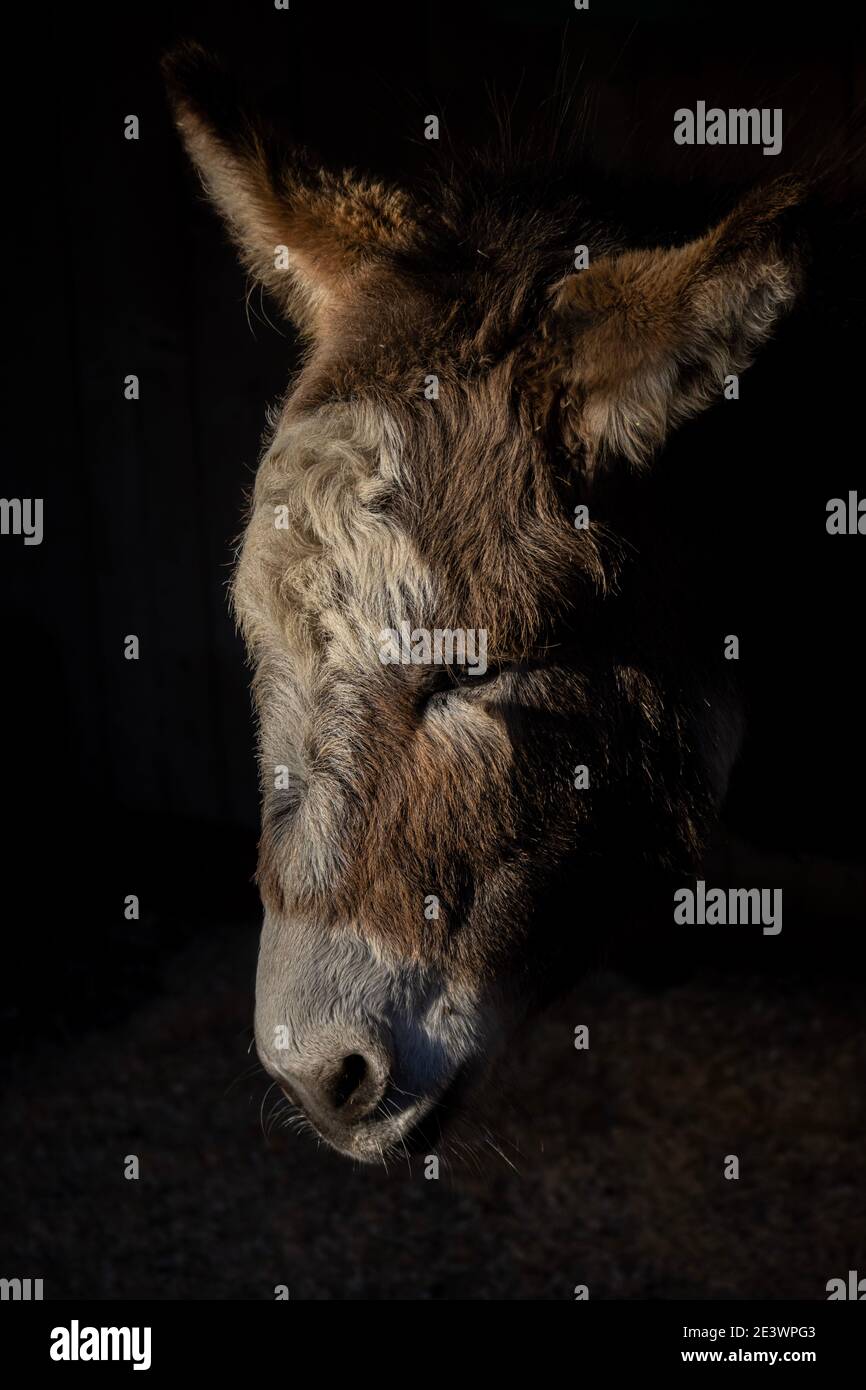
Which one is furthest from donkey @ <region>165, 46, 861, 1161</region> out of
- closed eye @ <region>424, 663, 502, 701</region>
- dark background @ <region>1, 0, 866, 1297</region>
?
dark background @ <region>1, 0, 866, 1297</region>

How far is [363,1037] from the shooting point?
1836mm

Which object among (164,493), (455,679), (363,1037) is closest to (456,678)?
(455,679)

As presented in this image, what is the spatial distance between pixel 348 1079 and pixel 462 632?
0.72 m

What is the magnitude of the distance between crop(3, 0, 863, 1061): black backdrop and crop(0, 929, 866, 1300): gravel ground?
0.55 meters

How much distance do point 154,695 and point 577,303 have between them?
12.2 feet

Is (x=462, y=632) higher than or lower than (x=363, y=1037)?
higher

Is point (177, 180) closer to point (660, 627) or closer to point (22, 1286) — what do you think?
point (660, 627)

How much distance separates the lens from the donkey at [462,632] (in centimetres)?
186

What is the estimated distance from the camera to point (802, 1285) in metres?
3.21

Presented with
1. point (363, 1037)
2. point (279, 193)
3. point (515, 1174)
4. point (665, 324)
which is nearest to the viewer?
point (665, 324)

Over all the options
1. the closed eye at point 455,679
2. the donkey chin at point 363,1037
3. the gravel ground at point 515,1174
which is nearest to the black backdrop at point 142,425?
the gravel ground at point 515,1174

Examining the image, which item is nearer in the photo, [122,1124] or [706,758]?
[706,758]

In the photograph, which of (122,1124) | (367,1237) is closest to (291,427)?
(367,1237)

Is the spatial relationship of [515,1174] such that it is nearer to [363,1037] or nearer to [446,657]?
[363,1037]
